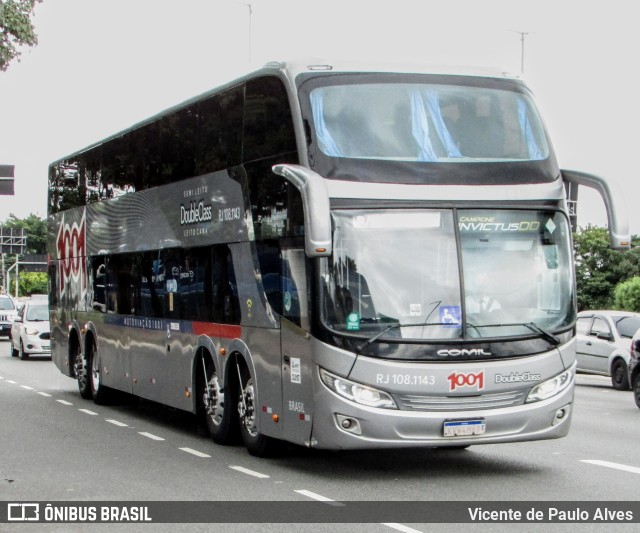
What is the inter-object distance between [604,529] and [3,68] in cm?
1535

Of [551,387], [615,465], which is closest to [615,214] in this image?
[551,387]

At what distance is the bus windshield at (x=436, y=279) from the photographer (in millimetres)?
11836

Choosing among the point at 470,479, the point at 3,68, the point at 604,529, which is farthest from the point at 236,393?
the point at 3,68

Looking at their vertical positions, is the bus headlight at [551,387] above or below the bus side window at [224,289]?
below

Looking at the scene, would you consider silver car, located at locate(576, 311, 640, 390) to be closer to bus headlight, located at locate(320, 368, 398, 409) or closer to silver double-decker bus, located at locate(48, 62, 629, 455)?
silver double-decker bus, located at locate(48, 62, 629, 455)

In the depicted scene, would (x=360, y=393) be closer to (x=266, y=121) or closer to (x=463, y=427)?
(x=463, y=427)

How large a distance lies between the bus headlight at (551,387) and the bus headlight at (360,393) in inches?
53.3

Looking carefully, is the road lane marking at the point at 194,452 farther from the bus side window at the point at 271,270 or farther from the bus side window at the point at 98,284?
the bus side window at the point at 98,284

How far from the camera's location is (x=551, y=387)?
1221 cm

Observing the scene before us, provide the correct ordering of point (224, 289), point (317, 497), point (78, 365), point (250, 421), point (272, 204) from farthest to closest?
point (78, 365), point (224, 289), point (250, 421), point (272, 204), point (317, 497)

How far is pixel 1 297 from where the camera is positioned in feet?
167

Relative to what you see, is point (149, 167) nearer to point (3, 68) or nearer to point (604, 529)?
point (3, 68)

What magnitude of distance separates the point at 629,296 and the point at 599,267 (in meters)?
18.3

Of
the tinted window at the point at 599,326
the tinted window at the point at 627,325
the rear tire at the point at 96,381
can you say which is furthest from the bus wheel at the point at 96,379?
the tinted window at the point at 627,325
